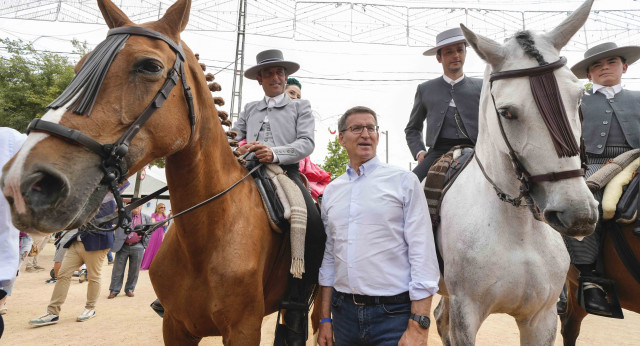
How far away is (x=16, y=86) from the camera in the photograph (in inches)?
681

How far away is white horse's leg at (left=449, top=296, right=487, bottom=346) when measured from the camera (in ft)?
9.05

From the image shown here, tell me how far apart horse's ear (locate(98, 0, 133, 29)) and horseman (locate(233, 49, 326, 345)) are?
1.39 m

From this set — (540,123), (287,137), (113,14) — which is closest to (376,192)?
(540,123)

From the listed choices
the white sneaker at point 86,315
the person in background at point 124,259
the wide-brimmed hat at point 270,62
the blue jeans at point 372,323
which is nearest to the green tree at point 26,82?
the person in background at point 124,259

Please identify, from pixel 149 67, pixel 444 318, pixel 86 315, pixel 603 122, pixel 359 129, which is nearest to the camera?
pixel 149 67

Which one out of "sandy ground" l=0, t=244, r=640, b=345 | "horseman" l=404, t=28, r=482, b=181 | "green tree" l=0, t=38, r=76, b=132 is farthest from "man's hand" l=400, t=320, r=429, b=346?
"green tree" l=0, t=38, r=76, b=132

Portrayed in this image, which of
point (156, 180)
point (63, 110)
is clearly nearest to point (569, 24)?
point (63, 110)

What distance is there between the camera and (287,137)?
385cm

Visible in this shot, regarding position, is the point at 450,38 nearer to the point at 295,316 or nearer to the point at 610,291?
the point at 610,291

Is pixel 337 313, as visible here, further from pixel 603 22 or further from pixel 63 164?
pixel 603 22

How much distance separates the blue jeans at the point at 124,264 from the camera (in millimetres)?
9531

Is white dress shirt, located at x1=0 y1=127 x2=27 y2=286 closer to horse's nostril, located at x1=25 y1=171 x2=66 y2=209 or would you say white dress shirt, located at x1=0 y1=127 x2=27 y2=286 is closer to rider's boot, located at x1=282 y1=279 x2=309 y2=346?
horse's nostril, located at x1=25 y1=171 x2=66 y2=209

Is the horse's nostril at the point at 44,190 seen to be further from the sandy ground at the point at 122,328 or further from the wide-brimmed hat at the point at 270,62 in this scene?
the sandy ground at the point at 122,328

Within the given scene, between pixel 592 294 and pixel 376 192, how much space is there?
253 cm
